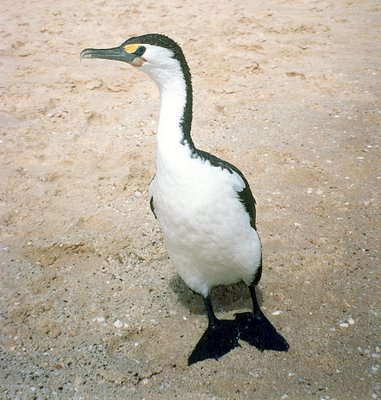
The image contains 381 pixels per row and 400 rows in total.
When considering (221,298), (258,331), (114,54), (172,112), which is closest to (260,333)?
(258,331)

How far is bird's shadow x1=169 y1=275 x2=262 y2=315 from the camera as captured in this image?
9.51 feet

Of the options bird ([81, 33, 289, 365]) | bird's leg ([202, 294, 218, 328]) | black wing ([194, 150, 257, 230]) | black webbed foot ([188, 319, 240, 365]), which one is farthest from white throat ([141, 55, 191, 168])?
black webbed foot ([188, 319, 240, 365])

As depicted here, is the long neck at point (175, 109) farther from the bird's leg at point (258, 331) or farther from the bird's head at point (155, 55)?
the bird's leg at point (258, 331)

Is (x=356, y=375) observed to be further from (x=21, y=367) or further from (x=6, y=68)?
(x=6, y=68)

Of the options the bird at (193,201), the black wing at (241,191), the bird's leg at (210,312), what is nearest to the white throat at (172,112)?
the bird at (193,201)

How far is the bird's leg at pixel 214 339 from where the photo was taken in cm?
254

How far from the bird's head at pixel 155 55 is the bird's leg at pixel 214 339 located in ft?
4.01

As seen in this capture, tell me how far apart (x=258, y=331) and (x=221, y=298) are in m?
0.41

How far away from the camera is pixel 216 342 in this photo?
2.58m

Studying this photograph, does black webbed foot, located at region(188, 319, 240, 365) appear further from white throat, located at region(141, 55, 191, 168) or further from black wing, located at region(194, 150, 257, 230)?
white throat, located at region(141, 55, 191, 168)

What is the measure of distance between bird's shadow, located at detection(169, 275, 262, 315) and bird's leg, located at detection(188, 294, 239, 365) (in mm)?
145

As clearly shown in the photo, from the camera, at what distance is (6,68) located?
5941 mm

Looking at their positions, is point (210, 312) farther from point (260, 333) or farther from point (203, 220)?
point (203, 220)

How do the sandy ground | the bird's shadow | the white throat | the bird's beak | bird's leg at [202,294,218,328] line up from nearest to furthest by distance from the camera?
the white throat
the bird's beak
the sandy ground
bird's leg at [202,294,218,328]
the bird's shadow
